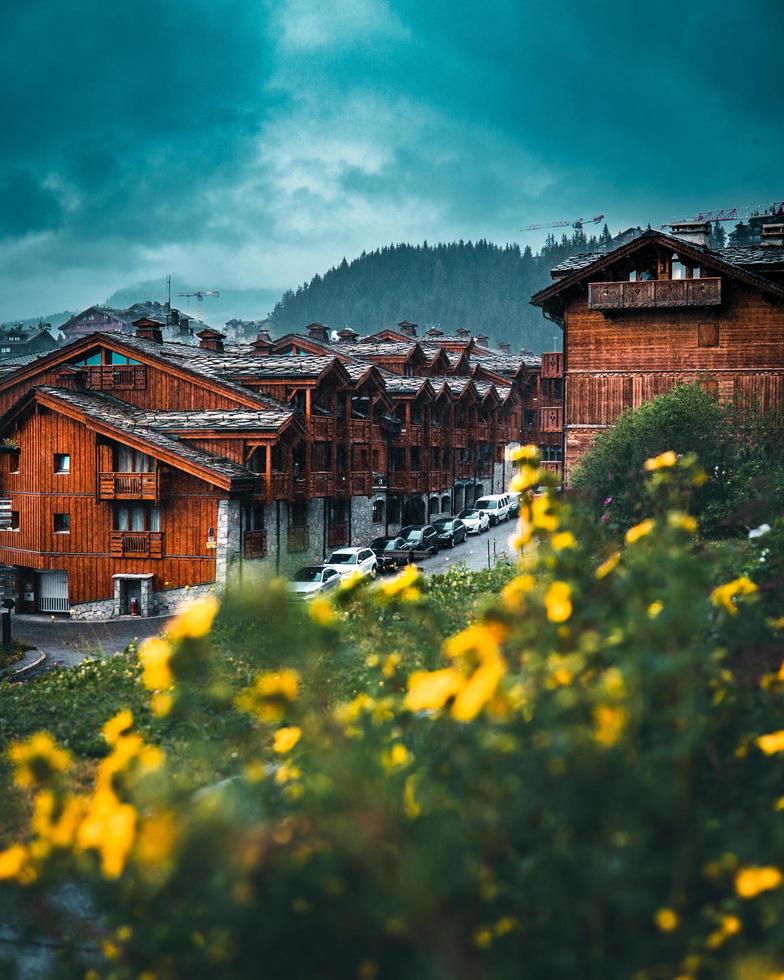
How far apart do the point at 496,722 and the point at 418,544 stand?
40539 millimetres

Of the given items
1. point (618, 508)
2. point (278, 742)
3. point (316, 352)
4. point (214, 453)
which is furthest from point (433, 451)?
point (278, 742)

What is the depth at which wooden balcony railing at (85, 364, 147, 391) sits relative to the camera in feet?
137

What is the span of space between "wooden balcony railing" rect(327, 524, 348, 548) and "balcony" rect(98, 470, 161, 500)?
9.84 metres

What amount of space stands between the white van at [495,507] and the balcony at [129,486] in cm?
2429

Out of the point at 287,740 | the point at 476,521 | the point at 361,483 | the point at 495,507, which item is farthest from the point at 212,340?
the point at 287,740

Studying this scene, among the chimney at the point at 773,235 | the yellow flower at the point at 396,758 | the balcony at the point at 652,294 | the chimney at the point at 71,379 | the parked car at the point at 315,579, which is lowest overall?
the parked car at the point at 315,579

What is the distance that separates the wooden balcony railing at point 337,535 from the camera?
43.3 m

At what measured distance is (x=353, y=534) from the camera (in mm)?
46156

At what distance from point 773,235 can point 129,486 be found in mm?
26019

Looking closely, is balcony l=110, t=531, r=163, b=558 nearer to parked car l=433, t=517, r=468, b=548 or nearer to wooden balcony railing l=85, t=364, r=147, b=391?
Result: wooden balcony railing l=85, t=364, r=147, b=391

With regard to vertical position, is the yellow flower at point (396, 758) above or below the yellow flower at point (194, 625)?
below

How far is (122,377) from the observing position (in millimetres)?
42219

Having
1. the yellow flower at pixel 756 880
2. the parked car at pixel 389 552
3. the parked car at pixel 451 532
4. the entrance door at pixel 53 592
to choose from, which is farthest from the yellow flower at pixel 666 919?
the parked car at pixel 451 532

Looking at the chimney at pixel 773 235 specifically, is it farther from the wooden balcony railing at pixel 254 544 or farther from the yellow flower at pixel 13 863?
the yellow flower at pixel 13 863
